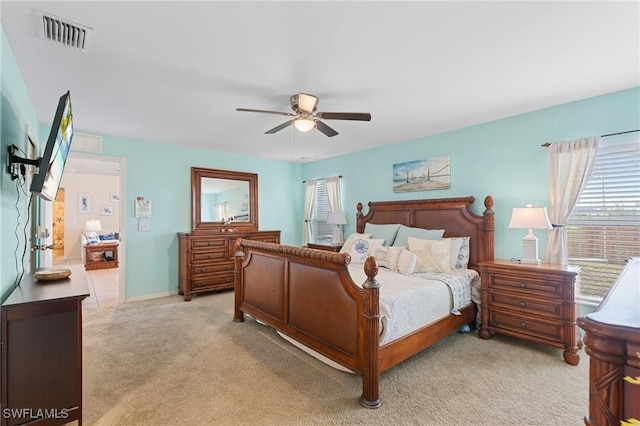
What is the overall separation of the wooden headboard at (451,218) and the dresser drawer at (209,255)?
2598 mm

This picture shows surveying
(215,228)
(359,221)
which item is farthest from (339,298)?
(215,228)

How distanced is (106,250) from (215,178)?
4.19 meters

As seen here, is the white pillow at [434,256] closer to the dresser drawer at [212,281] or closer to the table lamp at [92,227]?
the dresser drawer at [212,281]

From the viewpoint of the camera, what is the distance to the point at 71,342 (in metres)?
1.73

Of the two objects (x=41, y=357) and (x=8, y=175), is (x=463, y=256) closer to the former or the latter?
(x=41, y=357)

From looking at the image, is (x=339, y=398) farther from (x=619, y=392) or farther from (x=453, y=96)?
(x=453, y=96)

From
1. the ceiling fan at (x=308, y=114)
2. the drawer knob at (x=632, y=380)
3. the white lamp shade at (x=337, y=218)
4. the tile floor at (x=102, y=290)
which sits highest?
the ceiling fan at (x=308, y=114)

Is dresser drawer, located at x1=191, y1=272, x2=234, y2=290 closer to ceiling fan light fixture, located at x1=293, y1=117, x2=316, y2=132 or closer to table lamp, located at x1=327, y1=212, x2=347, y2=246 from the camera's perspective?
table lamp, located at x1=327, y1=212, x2=347, y2=246

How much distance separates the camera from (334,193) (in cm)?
561

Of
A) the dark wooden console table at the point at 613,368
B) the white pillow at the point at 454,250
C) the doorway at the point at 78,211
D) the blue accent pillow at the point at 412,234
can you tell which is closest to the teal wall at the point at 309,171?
the white pillow at the point at 454,250

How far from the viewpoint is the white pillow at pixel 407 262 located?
326 cm

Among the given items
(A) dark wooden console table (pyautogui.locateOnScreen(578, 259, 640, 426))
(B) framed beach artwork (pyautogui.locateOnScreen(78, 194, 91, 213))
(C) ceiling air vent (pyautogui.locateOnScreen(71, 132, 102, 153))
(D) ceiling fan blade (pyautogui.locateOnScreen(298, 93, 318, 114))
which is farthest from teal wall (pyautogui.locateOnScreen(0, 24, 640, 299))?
(B) framed beach artwork (pyautogui.locateOnScreen(78, 194, 91, 213))

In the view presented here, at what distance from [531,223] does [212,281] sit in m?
4.33

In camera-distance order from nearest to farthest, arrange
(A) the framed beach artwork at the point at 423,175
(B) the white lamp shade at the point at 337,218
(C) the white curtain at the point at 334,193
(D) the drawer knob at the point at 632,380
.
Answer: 1. (D) the drawer knob at the point at 632,380
2. (A) the framed beach artwork at the point at 423,175
3. (B) the white lamp shade at the point at 337,218
4. (C) the white curtain at the point at 334,193
